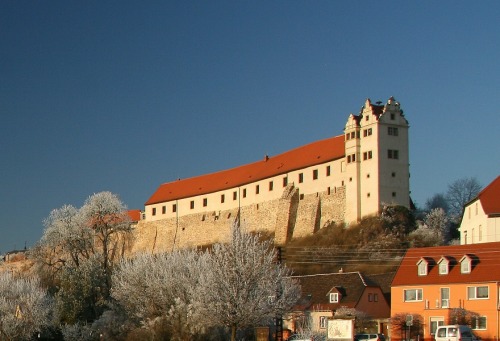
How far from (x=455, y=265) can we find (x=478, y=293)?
9.59 ft

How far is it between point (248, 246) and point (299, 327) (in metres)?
9.12

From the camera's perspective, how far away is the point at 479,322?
4822cm

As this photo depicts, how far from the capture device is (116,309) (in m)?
57.5

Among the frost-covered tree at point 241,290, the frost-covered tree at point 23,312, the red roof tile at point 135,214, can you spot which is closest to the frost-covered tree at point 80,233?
the frost-covered tree at point 23,312

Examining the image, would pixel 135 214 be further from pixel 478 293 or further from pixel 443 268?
pixel 478 293

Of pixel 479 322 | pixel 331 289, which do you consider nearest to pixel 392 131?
pixel 331 289

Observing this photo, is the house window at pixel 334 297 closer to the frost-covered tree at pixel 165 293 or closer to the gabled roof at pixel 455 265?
the gabled roof at pixel 455 265

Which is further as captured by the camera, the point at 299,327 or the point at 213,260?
the point at 299,327

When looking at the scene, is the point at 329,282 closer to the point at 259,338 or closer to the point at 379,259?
the point at 259,338

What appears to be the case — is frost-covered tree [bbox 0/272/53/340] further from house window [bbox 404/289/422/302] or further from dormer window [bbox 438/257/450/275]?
dormer window [bbox 438/257/450/275]

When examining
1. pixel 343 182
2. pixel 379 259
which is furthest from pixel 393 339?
pixel 343 182

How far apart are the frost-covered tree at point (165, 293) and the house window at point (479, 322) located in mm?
14871

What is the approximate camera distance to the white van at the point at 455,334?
138 ft

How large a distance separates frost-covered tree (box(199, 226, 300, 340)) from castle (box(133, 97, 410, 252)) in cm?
2875
